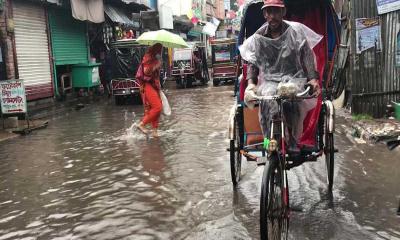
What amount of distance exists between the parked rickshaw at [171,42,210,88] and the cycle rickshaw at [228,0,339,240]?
18.9 meters

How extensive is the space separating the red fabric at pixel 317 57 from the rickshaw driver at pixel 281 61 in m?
0.38

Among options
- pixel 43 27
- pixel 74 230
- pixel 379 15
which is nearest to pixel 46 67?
pixel 43 27

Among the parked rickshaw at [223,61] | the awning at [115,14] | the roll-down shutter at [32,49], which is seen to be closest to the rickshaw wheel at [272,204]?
the roll-down shutter at [32,49]

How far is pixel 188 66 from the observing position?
25.1 m

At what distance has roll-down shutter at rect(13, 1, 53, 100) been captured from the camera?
50.4ft

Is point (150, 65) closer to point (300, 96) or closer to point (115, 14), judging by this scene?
point (300, 96)

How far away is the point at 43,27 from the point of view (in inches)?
676

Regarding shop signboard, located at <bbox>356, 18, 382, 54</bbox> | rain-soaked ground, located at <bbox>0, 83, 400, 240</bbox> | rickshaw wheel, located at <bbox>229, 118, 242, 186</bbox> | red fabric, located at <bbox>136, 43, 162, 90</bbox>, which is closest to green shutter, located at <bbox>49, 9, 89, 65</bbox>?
red fabric, located at <bbox>136, 43, 162, 90</bbox>

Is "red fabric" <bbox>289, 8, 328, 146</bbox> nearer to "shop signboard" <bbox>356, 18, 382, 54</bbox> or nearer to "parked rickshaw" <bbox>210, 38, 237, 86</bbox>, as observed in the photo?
"shop signboard" <bbox>356, 18, 382, 54</bbox>

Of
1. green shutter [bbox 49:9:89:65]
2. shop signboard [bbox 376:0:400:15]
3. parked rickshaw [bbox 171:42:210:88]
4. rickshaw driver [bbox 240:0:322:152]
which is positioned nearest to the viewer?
rickshaw driver [bbox 240:0:322:152]

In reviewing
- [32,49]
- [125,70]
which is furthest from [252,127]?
[125,70]

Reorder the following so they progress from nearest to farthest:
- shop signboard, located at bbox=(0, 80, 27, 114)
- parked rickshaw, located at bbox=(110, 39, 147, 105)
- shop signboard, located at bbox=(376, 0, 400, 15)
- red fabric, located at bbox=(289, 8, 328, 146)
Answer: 1. red fabric, located at bbox=(289, 8, 328, 146)
2. shop signboard, located at bbox=(376, 0, 400, 15)
3. shop signboard, located at bbox=(0, 80, 27, 114)
4. parked rickshaw, located at bbox=(110, 39, 147, 105)

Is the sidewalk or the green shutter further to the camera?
the green shutter

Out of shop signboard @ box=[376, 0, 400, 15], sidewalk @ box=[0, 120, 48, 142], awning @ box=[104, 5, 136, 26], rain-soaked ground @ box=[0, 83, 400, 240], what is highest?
awning @ box=[104, 5, 136, 26]
